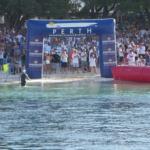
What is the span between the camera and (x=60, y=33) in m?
45.5

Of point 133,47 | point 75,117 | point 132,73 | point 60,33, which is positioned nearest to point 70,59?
point 60,33

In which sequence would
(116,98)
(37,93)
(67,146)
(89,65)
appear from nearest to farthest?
(67,146) → (116,98) → (37,93) → (89,65)

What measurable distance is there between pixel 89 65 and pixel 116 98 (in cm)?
1468

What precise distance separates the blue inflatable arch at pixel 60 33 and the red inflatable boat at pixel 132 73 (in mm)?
1264

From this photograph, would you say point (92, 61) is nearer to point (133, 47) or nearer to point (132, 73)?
point (133, 47)

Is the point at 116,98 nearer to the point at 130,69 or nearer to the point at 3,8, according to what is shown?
the point at 130,69

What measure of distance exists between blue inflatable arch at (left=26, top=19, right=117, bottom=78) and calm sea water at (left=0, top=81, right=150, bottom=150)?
4.26m

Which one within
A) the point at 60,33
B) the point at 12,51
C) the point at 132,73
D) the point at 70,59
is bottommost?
the point at 132,73

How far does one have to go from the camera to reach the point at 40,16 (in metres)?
60.3

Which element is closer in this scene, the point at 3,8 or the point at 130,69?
the point at 130,69

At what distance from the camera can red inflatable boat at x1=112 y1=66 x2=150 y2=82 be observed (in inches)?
1710

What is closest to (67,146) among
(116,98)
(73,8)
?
(116,98)

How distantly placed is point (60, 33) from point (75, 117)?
743 inches

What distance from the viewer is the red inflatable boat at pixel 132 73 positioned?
142 feet
